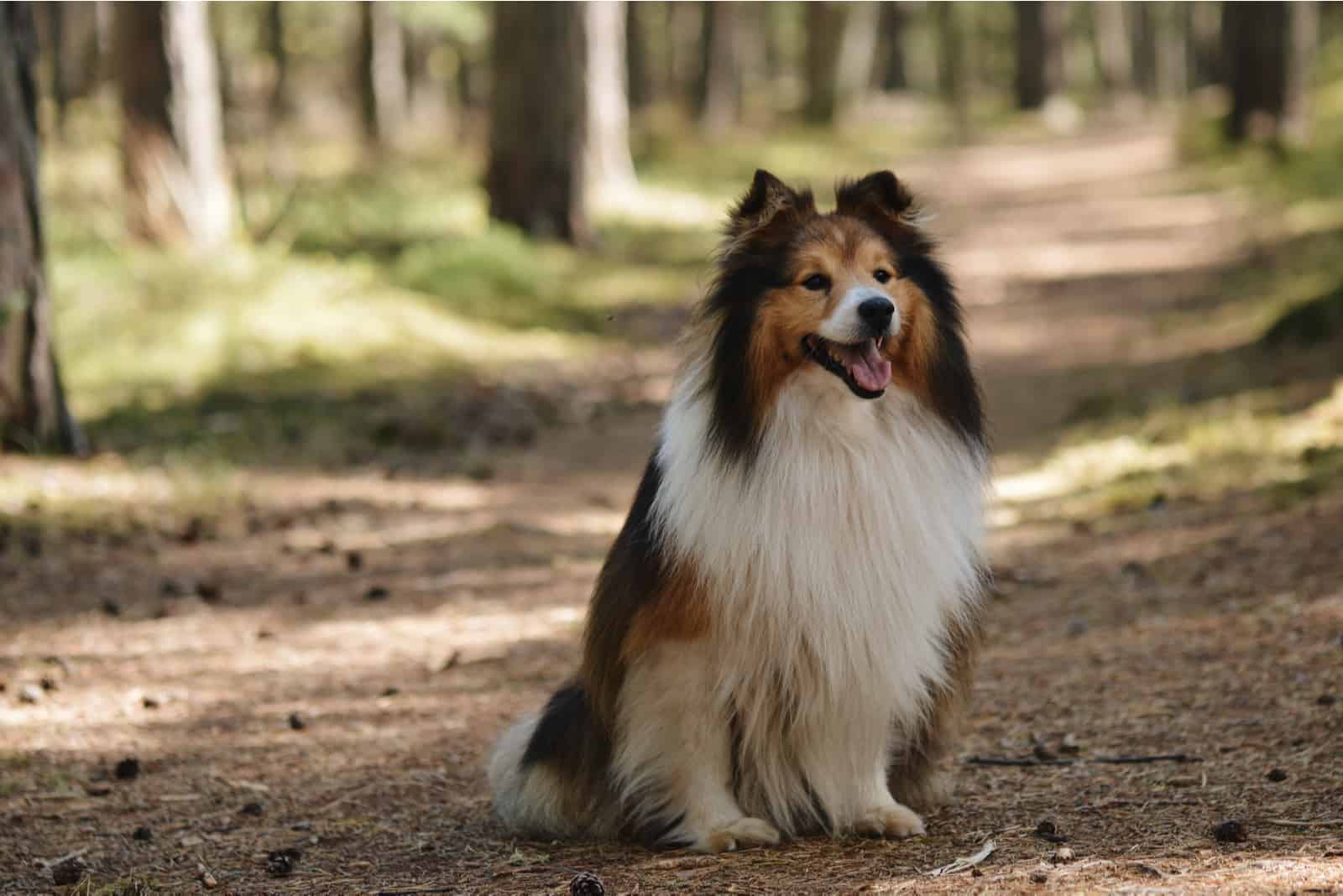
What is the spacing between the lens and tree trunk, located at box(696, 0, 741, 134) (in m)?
29.9

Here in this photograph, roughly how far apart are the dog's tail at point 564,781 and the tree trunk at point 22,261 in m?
5.01

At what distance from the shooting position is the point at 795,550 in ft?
13.0

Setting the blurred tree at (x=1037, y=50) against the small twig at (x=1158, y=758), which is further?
the blurred tree at (x=1037, y=50)

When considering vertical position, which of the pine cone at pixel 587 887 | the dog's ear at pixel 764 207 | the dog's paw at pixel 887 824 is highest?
the dog's ear at pixel 764 207

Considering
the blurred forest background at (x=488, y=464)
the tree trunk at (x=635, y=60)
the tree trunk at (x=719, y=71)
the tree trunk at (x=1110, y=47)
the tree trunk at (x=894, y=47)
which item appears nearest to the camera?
the blurred forest background at (x=488, y=464)

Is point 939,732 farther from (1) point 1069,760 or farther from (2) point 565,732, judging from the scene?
(2) point 565,732

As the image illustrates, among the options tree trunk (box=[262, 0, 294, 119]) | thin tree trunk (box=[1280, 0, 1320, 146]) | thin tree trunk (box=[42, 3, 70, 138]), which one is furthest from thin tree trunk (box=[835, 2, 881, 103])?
thin tree trunk (box=[42, 3, 70, 138])

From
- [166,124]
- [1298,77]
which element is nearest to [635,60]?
[1298,77]

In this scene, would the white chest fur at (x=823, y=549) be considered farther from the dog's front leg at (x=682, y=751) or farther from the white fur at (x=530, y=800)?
the white fur at (x=530, y=800)

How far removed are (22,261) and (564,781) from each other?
5.51m

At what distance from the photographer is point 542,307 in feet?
46.4

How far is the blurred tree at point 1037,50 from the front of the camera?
127 feet

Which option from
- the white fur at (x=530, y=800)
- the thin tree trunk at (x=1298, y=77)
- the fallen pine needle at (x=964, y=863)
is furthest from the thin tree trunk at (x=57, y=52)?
the fallen pine needle at (x=964, y=863)

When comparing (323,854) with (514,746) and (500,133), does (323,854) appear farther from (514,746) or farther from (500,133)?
(500,133)
